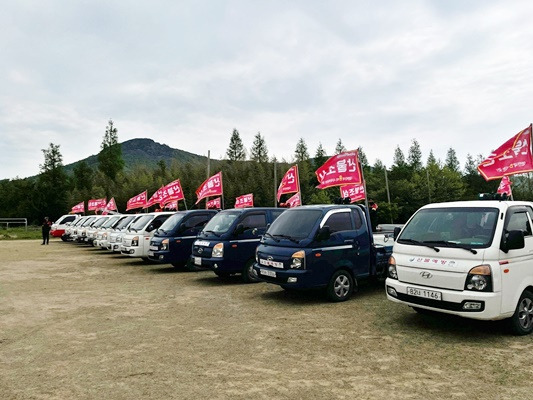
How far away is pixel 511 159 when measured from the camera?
13.4 metres

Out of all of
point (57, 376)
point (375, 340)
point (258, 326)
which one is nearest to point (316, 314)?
point (258, 326)

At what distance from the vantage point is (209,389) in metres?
4.71

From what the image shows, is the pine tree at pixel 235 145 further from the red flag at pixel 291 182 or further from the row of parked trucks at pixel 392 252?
the row of parked trucks at pixel 392 252

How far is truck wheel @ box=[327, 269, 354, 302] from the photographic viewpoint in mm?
8953

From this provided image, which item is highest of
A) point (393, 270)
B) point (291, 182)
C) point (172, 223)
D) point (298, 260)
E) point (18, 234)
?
point (291, 182)

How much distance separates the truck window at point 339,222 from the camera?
9344 mm

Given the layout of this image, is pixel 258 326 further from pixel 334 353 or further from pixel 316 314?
pixel 334 353

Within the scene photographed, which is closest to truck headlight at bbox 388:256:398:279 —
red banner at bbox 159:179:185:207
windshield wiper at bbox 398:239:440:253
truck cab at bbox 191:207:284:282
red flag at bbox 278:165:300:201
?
windshield wiper at bbox 398:239:440:253

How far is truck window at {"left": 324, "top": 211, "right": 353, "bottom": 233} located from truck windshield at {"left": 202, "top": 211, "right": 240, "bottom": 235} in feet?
10.7

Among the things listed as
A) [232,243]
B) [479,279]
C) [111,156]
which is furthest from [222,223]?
[111,156]

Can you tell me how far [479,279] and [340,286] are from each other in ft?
11.1

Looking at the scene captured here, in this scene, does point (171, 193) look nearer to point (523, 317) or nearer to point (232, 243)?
point (232, 243)

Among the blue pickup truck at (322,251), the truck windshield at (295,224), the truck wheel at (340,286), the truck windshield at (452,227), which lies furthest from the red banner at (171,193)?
the truck windshield at (452,227)

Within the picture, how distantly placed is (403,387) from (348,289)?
4.53m
